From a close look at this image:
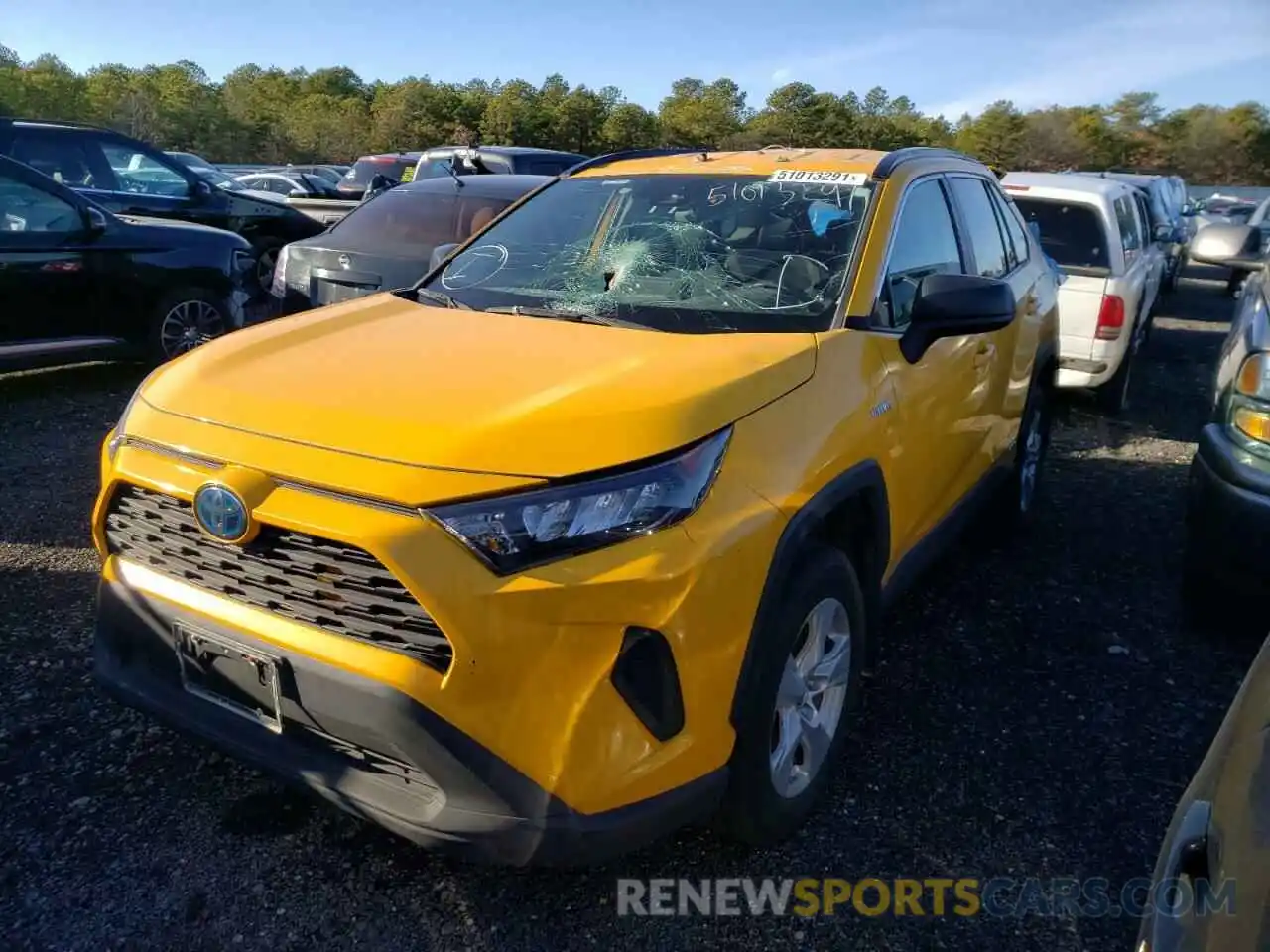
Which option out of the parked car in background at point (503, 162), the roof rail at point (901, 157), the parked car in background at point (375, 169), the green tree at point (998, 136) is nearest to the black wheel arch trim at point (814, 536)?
the roof rail at point (901, 157)

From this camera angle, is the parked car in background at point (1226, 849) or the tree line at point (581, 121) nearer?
the parked car in background at point (1226, 849)

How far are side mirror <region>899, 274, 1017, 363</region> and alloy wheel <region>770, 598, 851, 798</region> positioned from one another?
0.91 m

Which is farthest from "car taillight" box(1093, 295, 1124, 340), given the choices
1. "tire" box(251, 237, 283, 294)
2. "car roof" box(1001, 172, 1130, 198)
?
"tire" box(251, 237, 283, 294)

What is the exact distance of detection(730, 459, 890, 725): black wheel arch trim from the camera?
7.11ft

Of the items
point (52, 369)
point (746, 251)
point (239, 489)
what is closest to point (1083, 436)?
point (746, 251)

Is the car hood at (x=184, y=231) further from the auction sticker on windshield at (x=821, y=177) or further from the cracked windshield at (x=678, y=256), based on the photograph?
the auction sticker on windshield at (x=821, y=177)

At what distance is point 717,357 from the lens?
8.08ft

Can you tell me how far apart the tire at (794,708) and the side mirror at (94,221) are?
6.07m

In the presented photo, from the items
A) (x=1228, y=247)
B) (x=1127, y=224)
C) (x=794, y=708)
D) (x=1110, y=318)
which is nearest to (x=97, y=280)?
(x=794, y=708)

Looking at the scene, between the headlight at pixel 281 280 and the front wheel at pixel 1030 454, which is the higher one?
the headlight at pixel 281 280

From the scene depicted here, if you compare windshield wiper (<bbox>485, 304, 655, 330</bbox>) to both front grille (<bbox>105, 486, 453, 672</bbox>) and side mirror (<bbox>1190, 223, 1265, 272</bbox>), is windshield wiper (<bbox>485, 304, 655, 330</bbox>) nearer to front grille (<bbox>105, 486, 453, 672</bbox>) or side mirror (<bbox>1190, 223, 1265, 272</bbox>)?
front grille (<bbox>105, 486, 453, 672</bbox>)

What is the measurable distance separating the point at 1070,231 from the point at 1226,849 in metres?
7.03

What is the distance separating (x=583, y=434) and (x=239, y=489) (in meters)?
0.74

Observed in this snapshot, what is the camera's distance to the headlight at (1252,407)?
3271 millimetres
